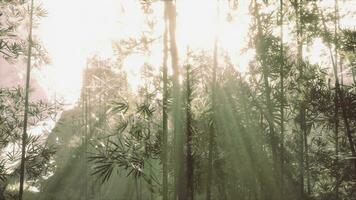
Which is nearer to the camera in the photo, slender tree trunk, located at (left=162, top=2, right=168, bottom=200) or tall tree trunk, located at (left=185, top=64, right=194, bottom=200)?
slender tree trunk, located at (left=162, top=2, right=168, bottom=200)

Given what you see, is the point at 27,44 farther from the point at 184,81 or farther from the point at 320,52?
the point at 320,52

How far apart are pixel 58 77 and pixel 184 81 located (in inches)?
3141

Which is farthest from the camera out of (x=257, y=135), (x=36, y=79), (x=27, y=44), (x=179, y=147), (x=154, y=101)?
(x=36, y=79)

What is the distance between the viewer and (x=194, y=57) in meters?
9.95

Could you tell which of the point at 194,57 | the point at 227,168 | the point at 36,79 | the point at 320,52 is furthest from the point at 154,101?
the point at 36,79

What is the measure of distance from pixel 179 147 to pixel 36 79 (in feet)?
248

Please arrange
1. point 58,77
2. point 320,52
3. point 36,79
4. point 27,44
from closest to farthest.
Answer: point 27,44, point 320,52, point 36,79, point 58,77

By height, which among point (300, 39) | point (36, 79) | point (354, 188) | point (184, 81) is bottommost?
point (354, 188)

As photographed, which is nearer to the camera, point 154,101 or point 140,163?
point 140,163

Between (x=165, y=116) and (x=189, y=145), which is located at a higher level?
(x=165, y=116)

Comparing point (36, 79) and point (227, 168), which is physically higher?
point (36, 79)

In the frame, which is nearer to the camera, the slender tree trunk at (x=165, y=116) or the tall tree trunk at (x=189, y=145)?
the slender tree trunk at (x=165, y=116)

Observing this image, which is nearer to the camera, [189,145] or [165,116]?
[165,116]

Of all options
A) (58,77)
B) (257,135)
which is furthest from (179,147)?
(58,77)
